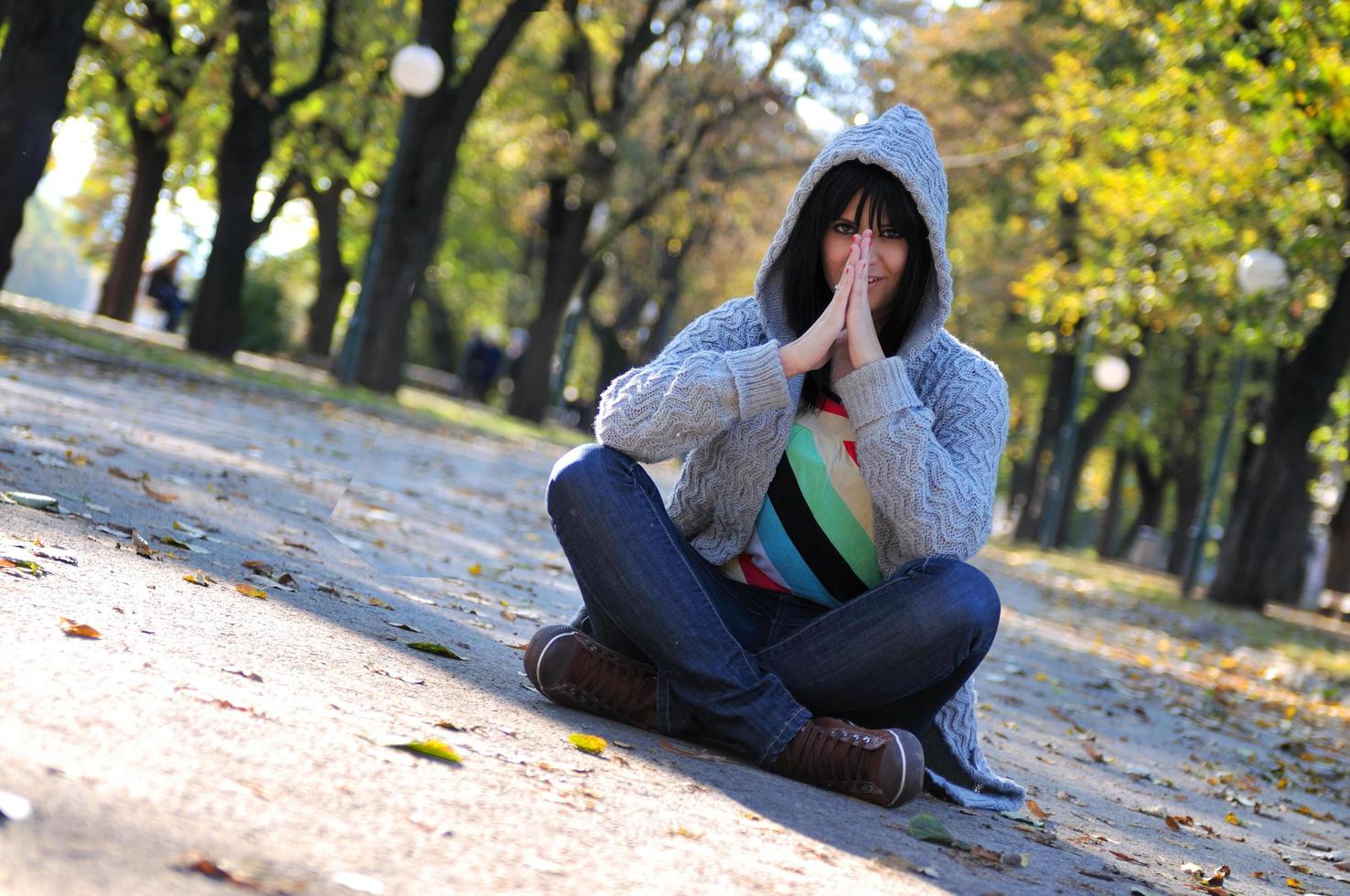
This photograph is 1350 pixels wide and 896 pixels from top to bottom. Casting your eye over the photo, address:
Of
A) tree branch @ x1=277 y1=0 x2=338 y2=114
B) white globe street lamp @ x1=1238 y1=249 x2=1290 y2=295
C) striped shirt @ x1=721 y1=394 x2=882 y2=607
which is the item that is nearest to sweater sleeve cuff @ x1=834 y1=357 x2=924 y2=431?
striped shirt @ x1=721 y1=394 x2=882 y2=607

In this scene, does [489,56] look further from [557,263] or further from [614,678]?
[614,678]

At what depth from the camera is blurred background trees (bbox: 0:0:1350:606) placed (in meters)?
18.2

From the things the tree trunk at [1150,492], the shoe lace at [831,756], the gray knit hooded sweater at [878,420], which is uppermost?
the tree trunk at [1150,492]

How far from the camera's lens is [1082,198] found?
28125 mm

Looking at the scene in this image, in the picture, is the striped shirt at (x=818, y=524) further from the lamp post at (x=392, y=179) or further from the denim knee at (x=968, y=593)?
the lamp post at (x=392, y=179)

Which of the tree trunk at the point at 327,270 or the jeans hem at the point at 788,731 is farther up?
the tree trunk at the point at 327,270

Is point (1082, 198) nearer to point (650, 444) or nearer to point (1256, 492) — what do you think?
point (1256, 492)

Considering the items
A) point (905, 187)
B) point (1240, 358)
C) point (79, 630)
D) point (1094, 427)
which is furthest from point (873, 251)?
point (1094, 427)

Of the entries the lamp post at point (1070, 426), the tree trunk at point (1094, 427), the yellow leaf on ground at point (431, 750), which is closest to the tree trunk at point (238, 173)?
the lamp post at point (1070, 426)

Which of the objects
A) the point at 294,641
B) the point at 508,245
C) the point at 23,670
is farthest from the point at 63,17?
the point at 508,245

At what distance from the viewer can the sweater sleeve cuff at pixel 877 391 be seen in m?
4.16

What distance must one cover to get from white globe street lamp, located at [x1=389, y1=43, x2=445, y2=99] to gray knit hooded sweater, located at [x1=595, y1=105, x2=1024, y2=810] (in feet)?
49.5

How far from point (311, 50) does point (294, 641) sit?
77.0 feet

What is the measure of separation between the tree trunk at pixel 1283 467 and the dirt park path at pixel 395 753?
11604mm
